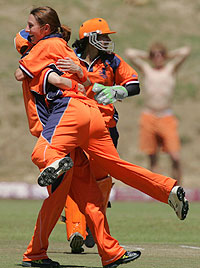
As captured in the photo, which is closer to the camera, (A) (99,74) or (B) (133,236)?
(A) (99,74)

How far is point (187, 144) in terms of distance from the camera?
2806 cm

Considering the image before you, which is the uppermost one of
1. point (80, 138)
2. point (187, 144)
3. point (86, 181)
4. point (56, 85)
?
point (56, 85)

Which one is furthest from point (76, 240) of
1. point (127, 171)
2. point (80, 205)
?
point (127, 171)

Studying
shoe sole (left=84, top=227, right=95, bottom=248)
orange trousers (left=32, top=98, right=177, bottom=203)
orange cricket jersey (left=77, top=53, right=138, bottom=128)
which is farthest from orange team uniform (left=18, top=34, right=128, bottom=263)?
shoe sole (left=84, top=227, right=95, bottom=248)

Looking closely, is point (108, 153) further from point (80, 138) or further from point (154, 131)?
point (154, 131)

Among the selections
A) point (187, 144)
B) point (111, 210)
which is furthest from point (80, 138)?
point (187, 144)

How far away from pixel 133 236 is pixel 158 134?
6366 mm

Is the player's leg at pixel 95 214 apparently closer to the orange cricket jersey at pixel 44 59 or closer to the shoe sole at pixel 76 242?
the orange cricket jersey at pixel 44 59

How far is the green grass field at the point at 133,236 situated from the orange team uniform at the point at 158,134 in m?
1.32

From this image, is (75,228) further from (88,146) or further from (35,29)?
(35,29)

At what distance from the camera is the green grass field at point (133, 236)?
23.0 feet

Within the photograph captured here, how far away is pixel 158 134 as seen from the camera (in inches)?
626

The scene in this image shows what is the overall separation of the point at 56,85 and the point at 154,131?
967cm

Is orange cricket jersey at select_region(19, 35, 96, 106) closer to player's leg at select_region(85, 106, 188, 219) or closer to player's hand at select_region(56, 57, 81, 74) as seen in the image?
player's hand at select_region(56, 57, 81, 74)
